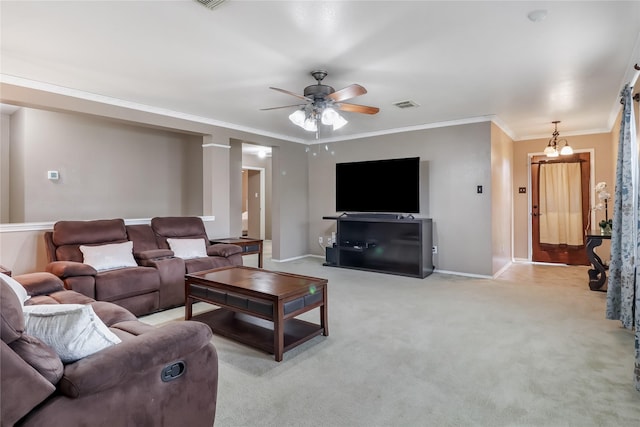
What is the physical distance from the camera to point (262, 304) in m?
2.61

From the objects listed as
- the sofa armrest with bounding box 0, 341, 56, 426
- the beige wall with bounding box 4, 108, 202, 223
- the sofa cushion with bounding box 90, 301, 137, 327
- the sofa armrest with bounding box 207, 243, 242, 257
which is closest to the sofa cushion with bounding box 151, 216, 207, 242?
the sofa armrest with bounding box 207, 243, 242, 257

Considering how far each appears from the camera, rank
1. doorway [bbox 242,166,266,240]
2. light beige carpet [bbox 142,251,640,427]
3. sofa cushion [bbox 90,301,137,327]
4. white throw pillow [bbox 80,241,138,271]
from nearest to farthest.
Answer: light beige carpet [bbox 142,251,640,427] < sofa cushion [bbox 90,301,137,327] < white throw pillow [bbox 80,241,138,271] < doorway [bbox 242,166,266,240]

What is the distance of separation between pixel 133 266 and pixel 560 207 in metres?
6.90

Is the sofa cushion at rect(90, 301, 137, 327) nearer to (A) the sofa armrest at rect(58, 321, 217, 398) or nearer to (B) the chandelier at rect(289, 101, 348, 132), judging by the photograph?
(A) the sofa armrest at rect(58, 321, 217, 398)

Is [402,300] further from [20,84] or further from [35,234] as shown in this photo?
[20,84]

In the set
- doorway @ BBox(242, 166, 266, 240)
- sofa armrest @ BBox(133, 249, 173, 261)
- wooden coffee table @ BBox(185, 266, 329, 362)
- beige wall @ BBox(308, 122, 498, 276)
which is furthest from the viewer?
doorway @ BBox(242, 166, 266, 240)

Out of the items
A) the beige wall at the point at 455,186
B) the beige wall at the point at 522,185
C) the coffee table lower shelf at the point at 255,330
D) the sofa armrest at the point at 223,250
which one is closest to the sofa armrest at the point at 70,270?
the coffee table lower shelf at the point at 255,330

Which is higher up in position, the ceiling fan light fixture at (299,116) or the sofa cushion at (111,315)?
the ceiling fan light fixture at (299,116)

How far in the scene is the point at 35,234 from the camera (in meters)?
3.69

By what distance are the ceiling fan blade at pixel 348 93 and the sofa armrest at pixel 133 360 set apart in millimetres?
2241

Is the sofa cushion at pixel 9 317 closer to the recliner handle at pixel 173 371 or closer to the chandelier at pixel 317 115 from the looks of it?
the recliner handle at pixel 173 371

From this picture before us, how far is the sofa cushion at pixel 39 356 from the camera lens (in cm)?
117

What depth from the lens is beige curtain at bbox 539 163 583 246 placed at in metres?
6.15

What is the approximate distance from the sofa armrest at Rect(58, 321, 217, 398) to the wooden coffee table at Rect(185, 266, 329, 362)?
885 millimetres
